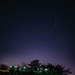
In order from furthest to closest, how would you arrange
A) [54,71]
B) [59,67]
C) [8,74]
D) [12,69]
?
1. [59,67]
2. [54,71]
3. [12,69]
4. [8,74]

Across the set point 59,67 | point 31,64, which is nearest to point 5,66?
point 31,64

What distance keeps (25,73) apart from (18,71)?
4.27 feet

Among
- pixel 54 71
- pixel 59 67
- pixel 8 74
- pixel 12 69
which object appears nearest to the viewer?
pixel 8 74

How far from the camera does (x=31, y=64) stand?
143 feet

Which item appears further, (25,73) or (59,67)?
(59,67)

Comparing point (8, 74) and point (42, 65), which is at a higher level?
point (42, 65)

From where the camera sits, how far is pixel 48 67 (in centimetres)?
4312

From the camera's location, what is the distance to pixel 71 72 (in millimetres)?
42312

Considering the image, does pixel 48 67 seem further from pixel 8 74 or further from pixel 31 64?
pixel 8 74

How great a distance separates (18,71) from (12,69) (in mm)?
1077

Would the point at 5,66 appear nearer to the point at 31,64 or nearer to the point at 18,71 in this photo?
the point at 31,64

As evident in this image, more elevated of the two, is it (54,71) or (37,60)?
(37,60)

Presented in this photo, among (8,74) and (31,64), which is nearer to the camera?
(8,74)

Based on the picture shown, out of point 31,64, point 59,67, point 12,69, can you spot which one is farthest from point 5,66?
point 59,67
